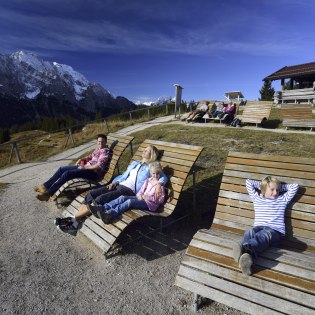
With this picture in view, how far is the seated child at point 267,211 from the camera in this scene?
3560 millimetres

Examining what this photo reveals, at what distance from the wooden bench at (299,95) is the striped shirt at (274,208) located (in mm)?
19983

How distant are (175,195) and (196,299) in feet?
6.42

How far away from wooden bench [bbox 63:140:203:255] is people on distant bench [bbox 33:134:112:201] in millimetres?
839

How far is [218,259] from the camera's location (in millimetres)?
3393

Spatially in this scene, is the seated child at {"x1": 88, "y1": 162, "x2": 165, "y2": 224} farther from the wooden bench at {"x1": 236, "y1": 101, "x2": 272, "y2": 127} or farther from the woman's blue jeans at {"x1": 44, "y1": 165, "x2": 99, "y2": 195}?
the wooden bench at {"x1": 236, "y1": 101, "x2": 272, "y2": 127}

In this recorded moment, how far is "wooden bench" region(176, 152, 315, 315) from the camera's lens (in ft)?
9.62

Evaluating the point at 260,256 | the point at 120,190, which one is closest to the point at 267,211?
the point at 260,256

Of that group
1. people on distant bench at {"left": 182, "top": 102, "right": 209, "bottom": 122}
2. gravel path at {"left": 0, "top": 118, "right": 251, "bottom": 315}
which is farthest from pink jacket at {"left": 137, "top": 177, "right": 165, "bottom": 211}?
people on distant bench at {"left": 182, "top": 102, "right": 209, "bottom": 122}

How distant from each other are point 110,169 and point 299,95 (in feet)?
64.1

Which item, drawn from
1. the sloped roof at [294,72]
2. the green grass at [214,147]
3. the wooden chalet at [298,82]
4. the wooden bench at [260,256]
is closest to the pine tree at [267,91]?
the wooden chalet at [298,82]

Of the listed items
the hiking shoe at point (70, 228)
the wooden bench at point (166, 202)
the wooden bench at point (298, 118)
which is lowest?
the hiking shoe at point (70, 228)

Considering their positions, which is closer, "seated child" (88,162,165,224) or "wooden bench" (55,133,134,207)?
"seated child" (88,162,165,224)

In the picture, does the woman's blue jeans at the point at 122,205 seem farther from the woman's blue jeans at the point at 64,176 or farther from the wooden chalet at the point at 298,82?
the wooden chalet at the point at 298,82

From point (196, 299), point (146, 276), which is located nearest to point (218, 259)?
point (196, 299)
